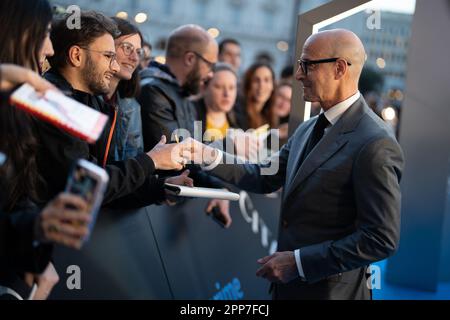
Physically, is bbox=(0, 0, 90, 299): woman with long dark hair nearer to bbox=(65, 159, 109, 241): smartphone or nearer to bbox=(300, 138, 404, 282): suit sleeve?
bbox=(65, 159, 109, 241): smartphone

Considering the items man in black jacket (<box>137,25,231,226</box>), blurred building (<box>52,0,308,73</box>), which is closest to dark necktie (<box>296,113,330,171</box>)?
man in black jacket (<box>137,25,231,226</box>)

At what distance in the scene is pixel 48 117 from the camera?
2246 mm

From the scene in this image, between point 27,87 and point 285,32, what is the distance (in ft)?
197

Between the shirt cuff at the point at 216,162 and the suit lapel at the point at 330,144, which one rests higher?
the suit lapel at the point at 330,144

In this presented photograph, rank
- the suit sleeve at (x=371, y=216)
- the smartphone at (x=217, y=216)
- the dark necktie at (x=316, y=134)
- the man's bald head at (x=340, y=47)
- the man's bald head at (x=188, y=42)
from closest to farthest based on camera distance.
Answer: the suit sleeve at (x=371, y=216), the man's bald head at (x=340, y=47), the dark necktie at (x=316, y=134), the man's bald head at (x=188, y=42), the smartphone at (x=217, y=216)

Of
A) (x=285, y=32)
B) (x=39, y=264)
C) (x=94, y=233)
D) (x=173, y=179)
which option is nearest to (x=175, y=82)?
(x=173, y=179)

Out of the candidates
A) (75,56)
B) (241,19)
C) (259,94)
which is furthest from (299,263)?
(241,19)

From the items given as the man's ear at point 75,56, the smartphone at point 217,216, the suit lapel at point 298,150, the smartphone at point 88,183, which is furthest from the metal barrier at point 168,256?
the smartphone at point 88,183

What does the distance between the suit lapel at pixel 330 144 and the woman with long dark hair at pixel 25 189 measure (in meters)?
1.39

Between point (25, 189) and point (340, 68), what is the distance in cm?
177

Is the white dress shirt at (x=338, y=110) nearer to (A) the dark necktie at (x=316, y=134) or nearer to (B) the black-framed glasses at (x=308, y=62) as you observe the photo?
(A) the dark necktie at (x=316, y=134)

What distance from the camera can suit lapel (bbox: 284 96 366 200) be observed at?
3.38m

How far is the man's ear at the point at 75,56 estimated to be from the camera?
3.29m
